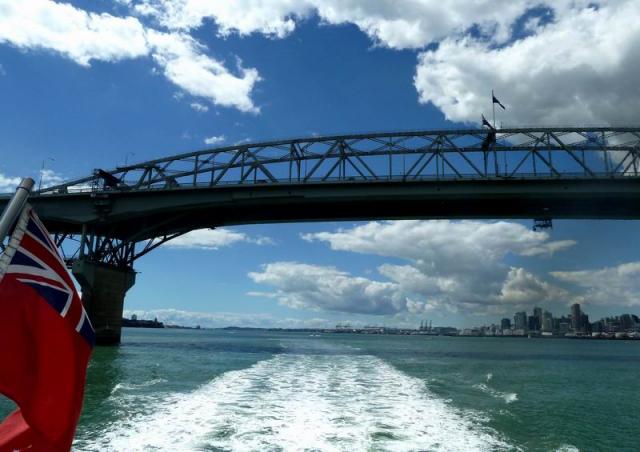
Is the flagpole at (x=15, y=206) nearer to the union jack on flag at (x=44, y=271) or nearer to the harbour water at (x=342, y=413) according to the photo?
the union jack on flag at (x=44, y=271)

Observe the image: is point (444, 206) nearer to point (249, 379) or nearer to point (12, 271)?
point (249, 379)

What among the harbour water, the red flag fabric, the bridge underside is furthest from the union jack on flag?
the bridge underside

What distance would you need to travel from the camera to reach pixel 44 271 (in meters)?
5.36

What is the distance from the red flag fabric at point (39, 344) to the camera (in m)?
4.81

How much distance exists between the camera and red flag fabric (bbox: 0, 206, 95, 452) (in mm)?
4812

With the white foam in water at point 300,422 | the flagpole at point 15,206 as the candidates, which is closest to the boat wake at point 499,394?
the white foam in water at point 300,422

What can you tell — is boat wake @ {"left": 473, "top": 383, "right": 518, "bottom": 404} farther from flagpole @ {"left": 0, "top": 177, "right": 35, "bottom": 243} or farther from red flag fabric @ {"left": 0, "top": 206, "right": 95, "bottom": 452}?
flagpole @ {"left": 0, "top": 177, "right": 35, "bottom": 243}

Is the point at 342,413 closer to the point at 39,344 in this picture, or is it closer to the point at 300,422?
the point at 300,422

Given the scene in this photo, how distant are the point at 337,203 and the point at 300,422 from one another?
156 ft

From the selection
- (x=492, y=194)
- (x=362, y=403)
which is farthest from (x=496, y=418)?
(x=492, y=194)

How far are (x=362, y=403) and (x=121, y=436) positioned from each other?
32.3 feet

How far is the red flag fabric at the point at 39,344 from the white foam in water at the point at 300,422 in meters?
9.06

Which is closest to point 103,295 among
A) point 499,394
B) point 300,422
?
point 499,394

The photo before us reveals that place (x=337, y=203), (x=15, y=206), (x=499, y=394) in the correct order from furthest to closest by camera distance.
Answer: (x=337, y=203) < (x=499, y=394) < (x=15, y=206)
